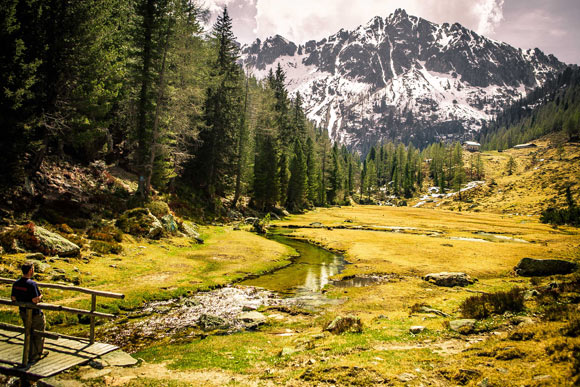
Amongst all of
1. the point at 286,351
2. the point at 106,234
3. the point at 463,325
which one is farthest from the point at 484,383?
the point at 106,234

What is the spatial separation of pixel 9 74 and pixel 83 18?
7.75 meters

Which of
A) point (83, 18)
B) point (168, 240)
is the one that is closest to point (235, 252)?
point (168, 240)

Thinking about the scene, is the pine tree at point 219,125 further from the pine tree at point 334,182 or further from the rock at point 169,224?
the pine tree at point 334,182

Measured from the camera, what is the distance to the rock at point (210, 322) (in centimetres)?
1276

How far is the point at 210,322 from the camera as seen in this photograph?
42.9ft

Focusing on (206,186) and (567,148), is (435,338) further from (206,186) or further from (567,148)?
(567,148)

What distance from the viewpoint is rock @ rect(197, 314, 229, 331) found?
12.8 m

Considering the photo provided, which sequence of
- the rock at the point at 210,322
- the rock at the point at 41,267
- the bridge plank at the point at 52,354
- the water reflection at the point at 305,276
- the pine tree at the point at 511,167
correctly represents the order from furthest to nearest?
the pine tree at the point at 511,167 → the water reflection at the point at 305,276 → the rock at the point at 41,267 → the rock at the point at 210,322 → the bridge plank at the point at 52,354

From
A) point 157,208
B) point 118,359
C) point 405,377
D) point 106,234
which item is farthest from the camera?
point 157,208

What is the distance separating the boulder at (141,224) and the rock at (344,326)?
809 inches

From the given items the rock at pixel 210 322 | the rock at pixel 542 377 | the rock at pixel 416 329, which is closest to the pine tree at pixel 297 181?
the rock at pixel 210 322

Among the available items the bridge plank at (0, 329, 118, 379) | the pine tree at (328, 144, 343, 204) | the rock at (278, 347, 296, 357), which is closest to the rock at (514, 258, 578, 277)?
the rock at (278, 347, 296, 357)

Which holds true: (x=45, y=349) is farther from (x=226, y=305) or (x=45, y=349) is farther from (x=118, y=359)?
(x=226, y=305)

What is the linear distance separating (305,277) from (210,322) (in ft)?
35.0
